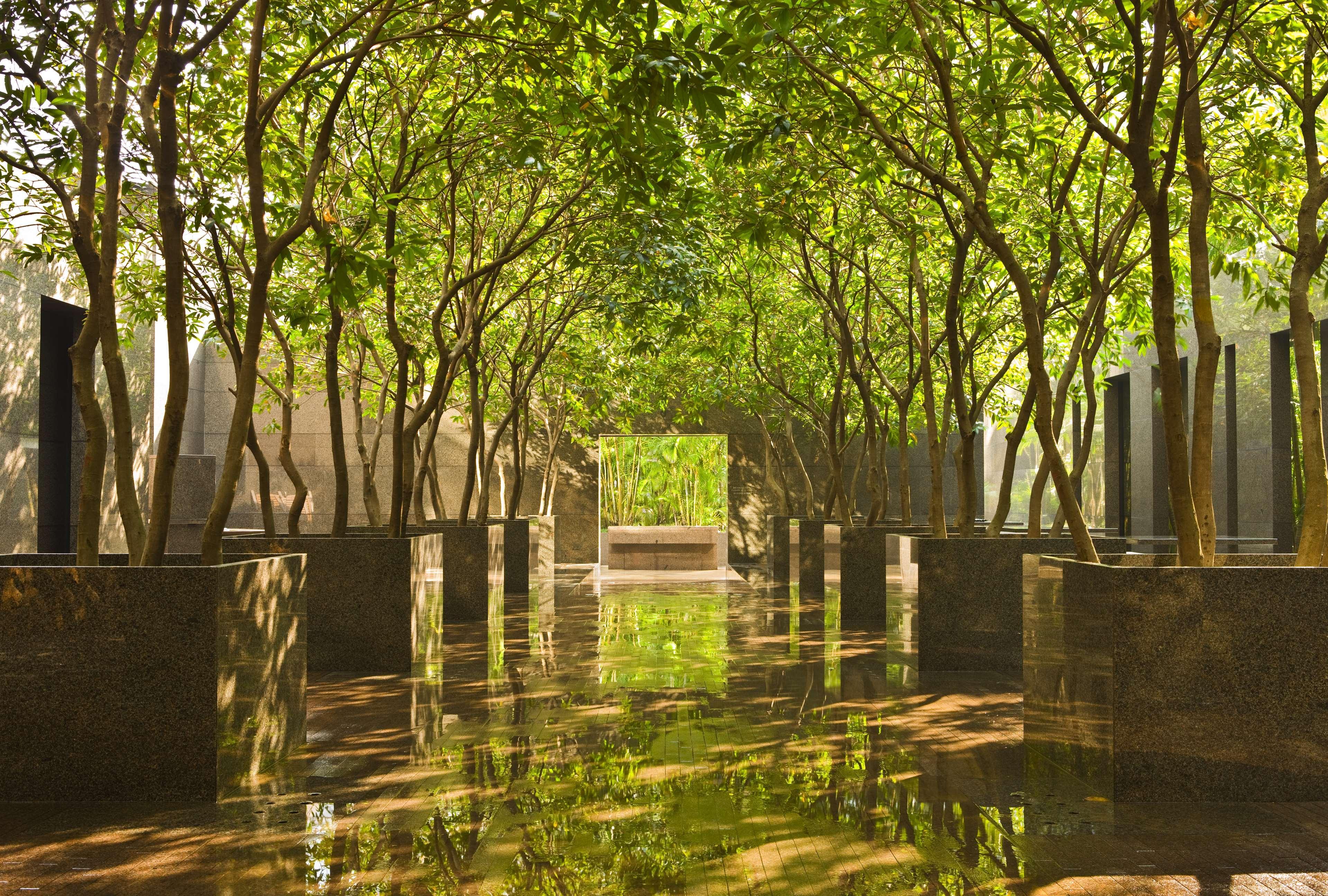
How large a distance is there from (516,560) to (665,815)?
39.2 feet

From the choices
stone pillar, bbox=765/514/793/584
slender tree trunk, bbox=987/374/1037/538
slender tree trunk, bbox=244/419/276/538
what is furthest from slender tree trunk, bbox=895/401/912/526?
slender tree trunk, bbox=244/419/276/538

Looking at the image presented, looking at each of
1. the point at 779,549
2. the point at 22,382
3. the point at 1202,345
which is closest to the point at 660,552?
the point at 779,549

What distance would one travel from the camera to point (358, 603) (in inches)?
Result: 344

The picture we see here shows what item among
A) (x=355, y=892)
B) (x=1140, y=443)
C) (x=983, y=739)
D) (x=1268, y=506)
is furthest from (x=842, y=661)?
(x=1140, y=443)

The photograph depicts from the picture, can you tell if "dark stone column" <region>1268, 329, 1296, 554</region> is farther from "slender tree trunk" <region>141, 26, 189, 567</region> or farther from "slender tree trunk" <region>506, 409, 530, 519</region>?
"slender tree trunk" <region>141, 26, 189, 567</region>

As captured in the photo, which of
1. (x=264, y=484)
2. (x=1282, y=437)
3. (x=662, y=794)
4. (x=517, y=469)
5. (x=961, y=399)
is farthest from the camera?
(x=517, y=469)

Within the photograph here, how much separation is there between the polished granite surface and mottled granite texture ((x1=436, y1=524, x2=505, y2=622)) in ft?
13.5

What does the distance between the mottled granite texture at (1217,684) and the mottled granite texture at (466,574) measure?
26.9 feet

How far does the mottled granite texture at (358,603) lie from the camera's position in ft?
28.5

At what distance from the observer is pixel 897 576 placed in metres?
9.61

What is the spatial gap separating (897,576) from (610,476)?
20928 mm

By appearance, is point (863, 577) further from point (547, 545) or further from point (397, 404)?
point (547, 545)

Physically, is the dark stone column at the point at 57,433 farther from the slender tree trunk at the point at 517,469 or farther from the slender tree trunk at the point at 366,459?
the slender tree trunk at the point at 517,469

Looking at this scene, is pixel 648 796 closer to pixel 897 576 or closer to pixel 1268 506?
pixel 897 576
